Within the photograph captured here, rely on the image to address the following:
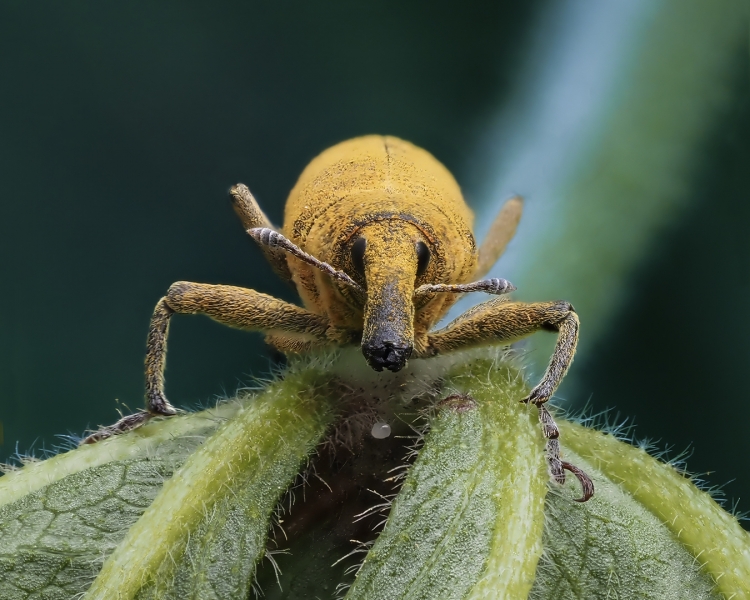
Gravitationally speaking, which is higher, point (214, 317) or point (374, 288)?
point (374, 288)

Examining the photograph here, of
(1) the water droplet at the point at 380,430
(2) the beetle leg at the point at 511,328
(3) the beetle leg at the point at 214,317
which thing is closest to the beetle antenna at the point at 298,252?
(3) the beetle leg at the point at 214,317

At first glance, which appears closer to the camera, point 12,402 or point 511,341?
point 511,341

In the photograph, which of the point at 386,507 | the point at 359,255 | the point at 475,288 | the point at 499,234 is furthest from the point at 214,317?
the point at 499,234

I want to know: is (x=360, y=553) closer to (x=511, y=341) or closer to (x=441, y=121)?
(x=511, y=341)

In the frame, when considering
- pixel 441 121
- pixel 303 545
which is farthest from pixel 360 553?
pixel 441 121

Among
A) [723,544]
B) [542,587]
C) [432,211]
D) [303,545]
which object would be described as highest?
[432,211]

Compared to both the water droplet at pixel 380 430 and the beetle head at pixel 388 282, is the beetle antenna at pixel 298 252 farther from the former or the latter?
the water droplet at pixel 380 430

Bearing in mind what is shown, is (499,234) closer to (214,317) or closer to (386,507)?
(214,317)
